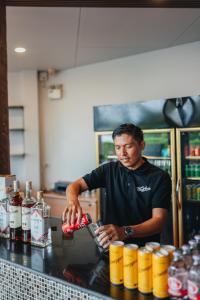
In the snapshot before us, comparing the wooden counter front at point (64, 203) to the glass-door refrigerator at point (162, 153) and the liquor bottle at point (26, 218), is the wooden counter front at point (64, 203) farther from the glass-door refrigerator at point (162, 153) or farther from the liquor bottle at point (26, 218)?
the liquor bottle at point (26, 218)

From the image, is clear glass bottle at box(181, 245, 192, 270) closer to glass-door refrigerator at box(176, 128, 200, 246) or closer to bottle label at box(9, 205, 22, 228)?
bottle label at box(9, 205, 22, 228)

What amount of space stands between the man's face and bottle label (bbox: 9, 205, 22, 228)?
A: 0.65m

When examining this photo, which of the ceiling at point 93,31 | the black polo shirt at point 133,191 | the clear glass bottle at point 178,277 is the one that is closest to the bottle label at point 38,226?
the black polo shirt at point 133,191

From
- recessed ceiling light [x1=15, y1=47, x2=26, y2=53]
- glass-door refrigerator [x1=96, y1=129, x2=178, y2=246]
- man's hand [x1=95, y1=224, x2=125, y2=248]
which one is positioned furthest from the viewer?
recessed ceiling light [x1=15, y1=47, x2=26, y2=53]

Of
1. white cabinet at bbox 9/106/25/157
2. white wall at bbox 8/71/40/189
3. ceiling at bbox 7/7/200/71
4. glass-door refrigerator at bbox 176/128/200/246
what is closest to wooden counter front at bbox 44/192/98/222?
white wall at bbox 8/71/40/189

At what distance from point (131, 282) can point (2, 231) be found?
2.88 ft

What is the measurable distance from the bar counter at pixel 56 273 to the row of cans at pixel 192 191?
1964mm

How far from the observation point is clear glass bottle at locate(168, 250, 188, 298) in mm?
912

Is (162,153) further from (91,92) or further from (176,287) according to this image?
(176,287)

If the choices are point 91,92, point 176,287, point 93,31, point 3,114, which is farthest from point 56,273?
point 91,92

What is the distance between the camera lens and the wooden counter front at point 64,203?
154 inches

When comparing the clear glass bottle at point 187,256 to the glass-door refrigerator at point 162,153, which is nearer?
the clear glass bottle at point 187,256

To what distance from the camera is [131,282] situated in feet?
3.37

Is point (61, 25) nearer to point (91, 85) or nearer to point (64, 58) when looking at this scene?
point (64, 58)
